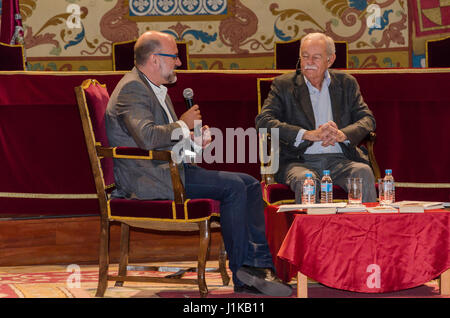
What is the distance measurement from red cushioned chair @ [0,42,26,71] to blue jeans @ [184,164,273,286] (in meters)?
2.99

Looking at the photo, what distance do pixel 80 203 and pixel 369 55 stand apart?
4207 millimetres

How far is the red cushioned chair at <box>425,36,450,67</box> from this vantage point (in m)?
6.25

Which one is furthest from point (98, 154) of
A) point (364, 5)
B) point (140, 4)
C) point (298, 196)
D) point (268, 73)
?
point (364, 5)

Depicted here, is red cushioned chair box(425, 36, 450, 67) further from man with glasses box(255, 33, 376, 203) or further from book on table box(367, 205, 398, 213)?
book on table box(367, 205, 398, 213)

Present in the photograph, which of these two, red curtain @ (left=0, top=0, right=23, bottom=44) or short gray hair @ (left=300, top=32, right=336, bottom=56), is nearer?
short gray hair @ (left=300, top=32, right=336, bottom=56)

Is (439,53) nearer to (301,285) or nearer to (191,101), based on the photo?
(191,101)

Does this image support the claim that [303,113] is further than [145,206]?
Yes

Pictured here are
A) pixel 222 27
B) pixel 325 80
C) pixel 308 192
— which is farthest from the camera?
pixel 222 27

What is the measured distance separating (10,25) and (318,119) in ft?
12.7

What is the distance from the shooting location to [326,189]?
318 cm

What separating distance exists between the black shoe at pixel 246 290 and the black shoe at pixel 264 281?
21 mm

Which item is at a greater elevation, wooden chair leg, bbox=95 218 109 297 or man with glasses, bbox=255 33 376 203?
man with glasses, bbox=255 33 376 203

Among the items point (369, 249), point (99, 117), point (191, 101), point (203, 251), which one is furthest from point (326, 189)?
point (99, 117)

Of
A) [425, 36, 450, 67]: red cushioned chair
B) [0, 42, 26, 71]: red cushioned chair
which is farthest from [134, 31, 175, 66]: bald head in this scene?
[425, 36, 450, 67]: red cushioned chair
